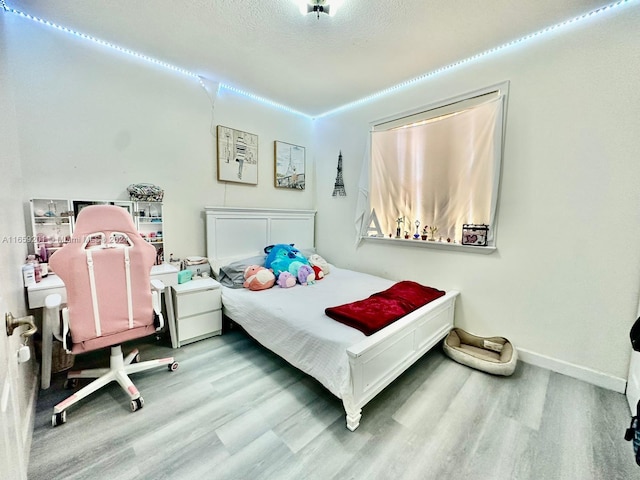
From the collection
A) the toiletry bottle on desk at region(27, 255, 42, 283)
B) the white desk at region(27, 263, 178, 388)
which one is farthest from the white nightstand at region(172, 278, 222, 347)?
the toiletry bottle on desk at region(27, 255, 42, 283)

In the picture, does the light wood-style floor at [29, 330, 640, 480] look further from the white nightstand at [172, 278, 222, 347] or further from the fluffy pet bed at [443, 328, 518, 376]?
the white nightstand at [172, 278, 222, 347]

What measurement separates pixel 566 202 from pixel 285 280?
2.47 m

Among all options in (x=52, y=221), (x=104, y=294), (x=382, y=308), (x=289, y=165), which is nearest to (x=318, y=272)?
(x=382, y=308)

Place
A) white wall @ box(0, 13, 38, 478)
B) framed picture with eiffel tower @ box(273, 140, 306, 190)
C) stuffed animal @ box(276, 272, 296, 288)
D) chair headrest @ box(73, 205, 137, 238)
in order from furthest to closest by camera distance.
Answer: framed picture with eiffel tower @ box(273, 140, 306, 190) < stuffed animal @ box(276, 272, 296, 288) < chair headrest @ box(73, 205, 137, 238) < white wall @ box(0, 13, 38, 478)

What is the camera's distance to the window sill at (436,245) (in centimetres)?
247

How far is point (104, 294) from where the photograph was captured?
166cm

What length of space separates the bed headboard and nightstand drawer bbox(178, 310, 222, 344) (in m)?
0.66

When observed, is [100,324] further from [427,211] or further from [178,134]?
[427,211]

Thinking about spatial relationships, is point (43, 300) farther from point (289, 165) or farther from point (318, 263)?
point (289, 165)

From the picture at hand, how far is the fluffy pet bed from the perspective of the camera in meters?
2.09

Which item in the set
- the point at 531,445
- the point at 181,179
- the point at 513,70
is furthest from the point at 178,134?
the point at 531,445

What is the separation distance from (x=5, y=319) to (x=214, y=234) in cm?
225

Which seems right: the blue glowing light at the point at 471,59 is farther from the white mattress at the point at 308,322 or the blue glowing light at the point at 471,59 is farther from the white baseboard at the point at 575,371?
the white baseboard at the point at 575,371

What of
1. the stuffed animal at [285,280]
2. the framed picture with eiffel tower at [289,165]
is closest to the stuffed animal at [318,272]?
the stuffed animal at [285,280]
